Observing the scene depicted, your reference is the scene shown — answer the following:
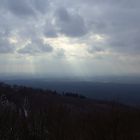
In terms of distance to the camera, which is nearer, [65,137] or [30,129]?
[65,137]

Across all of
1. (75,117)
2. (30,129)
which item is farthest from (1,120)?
(75,117)

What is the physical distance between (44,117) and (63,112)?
30.8 inches

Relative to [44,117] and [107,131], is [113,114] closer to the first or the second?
[107,131]

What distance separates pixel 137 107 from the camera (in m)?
8.59

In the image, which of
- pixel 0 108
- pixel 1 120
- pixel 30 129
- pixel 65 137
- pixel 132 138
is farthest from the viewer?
pixel 0 108

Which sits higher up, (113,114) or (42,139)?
(113,114)

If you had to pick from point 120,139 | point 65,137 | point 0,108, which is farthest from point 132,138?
point 0,108

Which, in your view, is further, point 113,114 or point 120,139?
point 113,114

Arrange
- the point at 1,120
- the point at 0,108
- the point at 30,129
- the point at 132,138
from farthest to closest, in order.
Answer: the point at 0,108 < the point at 1,120 < the point at 30,129 < the point at 132,138

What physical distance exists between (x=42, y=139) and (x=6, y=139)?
28.1 inches

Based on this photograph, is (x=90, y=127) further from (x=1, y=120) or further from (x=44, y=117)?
(x=1, y=120)

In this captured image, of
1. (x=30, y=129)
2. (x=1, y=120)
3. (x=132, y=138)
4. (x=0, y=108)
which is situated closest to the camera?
(x=132, y=138)

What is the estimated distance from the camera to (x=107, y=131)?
708 cm

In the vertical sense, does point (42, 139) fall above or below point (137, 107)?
below
